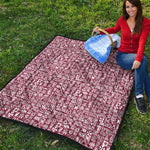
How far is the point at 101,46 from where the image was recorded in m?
4.09

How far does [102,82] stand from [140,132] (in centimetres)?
111

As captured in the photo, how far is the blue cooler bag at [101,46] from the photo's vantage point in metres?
3.95

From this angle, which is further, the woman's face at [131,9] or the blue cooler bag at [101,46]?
the blue cooler bag at [101,46]

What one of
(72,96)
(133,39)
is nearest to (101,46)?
(133,39)

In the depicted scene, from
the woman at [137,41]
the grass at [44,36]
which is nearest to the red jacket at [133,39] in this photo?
the woman at [137,41]

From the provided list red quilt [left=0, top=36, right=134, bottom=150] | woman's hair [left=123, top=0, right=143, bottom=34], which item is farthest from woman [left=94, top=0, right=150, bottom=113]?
red quilt [left=0, top=36, right=134, bottom=150]

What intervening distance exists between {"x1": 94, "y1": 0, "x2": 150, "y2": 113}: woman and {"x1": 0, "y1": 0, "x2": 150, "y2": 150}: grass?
0.32 metres

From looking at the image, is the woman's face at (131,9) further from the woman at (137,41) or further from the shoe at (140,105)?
the shoe at (140,105)

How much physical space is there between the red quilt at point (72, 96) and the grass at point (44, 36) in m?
0.17

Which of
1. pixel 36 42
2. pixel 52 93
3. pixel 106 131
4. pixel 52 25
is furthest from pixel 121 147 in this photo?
pixel 52 25

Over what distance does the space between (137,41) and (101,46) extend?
77 cm

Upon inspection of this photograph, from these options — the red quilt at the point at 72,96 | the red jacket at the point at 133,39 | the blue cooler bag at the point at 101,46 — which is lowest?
the red quilt at the point at 72,96

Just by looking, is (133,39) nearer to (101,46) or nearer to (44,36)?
(101,46)

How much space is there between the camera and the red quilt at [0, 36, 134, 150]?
120 inches
